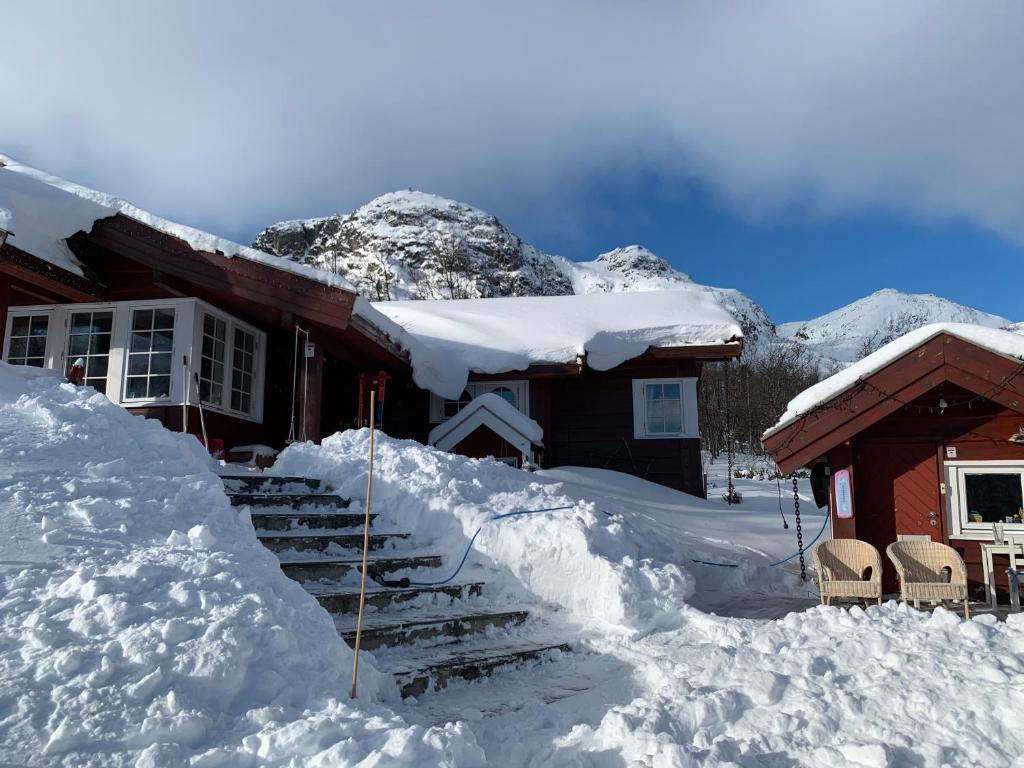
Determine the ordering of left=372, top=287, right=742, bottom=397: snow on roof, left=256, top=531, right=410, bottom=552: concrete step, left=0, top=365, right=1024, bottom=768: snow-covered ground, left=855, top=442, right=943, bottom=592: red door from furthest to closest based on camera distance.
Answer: left=372, top=287, right=742, bottom=397: snow on roof, left=855, top=442, right=943, bottom=592: red door, left=256, top=531, right=410, bottom=552: concrete step, left=0, top=365, right=1024, bottom=768: snow-covered ground

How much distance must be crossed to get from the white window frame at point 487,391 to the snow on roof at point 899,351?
19.1ft

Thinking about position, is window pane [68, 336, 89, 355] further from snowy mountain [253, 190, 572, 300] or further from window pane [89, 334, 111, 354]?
snowy mountain [253, 190, 572, 300]

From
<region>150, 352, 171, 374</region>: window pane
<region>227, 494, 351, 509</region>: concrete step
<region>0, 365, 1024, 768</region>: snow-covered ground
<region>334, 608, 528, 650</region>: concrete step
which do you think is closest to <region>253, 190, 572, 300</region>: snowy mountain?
<region>150, 352, 171, 374</region>: window pane

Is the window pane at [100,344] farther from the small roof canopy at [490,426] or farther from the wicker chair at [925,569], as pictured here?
the wicker chair at [925,569]

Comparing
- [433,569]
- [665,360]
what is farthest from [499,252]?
[433,569]

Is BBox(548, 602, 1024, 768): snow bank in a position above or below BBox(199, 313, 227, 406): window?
below

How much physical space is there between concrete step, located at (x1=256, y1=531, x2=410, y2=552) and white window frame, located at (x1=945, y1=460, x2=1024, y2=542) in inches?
244

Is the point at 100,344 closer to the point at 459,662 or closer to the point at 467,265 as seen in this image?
the point at 459,662

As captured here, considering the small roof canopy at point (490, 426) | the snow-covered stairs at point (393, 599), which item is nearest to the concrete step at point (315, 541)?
the snow-covered stairs at point (393, 599)

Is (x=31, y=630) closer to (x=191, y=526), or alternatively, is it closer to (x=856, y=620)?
(x=191, y=526)

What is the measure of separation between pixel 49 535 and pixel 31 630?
3.02ft

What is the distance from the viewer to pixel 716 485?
22.8 metres

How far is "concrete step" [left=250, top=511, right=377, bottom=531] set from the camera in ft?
19.8

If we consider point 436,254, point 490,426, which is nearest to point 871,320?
point 436,254
